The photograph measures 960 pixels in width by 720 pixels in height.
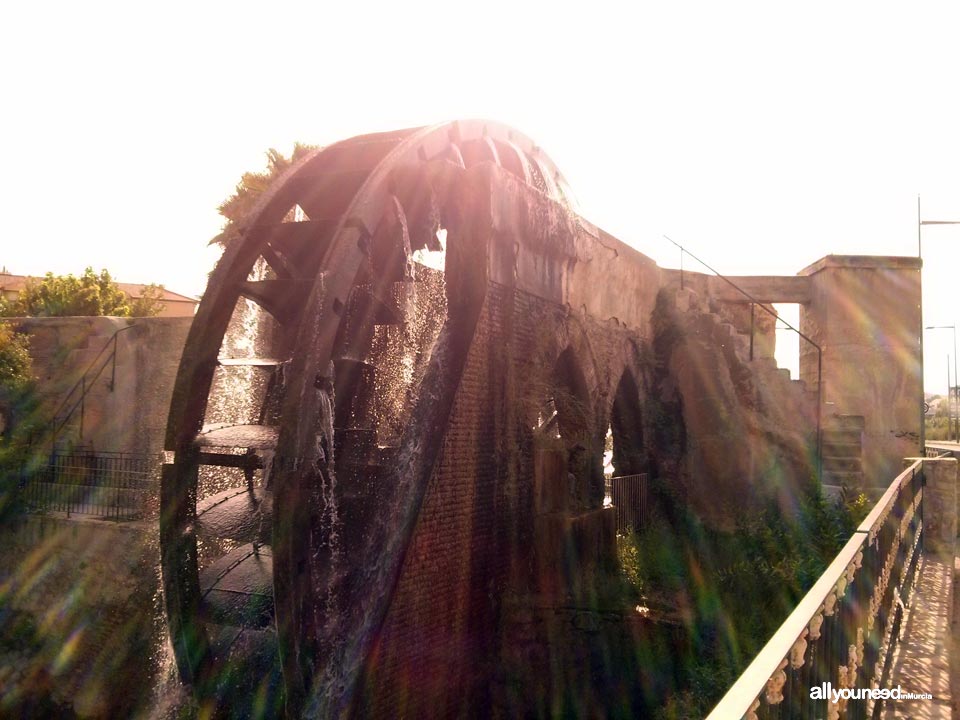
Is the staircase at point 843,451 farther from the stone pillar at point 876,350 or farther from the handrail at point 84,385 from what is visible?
the handrail at point 84,385

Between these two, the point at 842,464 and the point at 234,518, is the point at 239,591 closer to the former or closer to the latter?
the point at 234,518

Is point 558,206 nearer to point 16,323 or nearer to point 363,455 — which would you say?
point 363,455

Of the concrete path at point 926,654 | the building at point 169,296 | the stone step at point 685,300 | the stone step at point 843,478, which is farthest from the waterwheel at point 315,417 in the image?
the building at point 169,296

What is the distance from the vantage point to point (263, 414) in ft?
24.7

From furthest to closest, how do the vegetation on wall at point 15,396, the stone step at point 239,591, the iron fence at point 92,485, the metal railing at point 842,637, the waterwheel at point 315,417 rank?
the vegetation on wall at point 15,396 → the iron fence at point 92,485 → the stone step at point 239,591 → the waterwheel at point 315,417 → the metal railing at point 842,637

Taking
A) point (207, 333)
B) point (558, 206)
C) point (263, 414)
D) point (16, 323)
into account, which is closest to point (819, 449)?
point (558, 206)

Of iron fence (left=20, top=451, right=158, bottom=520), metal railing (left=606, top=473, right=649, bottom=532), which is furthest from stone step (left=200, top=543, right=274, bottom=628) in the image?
iron fence (left=20, top=451, right=158, bottom=520)

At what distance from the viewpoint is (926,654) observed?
4.18 m

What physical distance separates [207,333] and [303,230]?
3.67 feet

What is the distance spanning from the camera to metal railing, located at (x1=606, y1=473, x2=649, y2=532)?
28.1 feet

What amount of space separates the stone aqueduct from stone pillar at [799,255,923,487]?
5731 mm

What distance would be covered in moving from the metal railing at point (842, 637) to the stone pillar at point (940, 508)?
1.96 m

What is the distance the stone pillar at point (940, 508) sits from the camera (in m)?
7.00

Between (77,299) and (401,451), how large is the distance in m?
18.9
